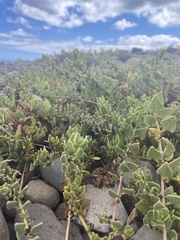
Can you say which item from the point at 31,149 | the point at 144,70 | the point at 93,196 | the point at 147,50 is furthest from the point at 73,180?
the point at 147,50

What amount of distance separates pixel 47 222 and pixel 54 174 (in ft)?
1.72

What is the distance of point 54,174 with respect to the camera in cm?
272

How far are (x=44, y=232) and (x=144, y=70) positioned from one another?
419 cm

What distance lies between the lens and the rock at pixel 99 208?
7.64 feet

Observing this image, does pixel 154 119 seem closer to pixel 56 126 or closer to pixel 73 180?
pixel 73 180

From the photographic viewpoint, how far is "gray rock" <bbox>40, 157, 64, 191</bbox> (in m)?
2.70

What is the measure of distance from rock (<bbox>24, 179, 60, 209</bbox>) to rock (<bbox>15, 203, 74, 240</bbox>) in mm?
79

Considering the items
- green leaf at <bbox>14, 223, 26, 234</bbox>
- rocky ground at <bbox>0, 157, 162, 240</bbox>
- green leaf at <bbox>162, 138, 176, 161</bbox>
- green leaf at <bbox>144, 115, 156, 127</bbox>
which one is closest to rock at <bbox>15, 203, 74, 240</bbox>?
rocky ground at <bbox>0, 157, 162, 240</bbox>

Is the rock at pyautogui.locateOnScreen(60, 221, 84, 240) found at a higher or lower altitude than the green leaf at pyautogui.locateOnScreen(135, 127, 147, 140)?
lower

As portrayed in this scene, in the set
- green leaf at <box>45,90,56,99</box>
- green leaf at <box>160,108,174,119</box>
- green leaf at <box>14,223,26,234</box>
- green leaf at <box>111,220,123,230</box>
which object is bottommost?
green leaf at <box>111,220,123,230</box>

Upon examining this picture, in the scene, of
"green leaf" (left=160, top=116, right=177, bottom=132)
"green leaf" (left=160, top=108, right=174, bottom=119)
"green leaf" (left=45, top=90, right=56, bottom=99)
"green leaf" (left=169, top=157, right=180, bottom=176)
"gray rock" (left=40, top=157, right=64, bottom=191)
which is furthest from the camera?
"green leaf" (left=45, top=90, right=56, bottom=99)

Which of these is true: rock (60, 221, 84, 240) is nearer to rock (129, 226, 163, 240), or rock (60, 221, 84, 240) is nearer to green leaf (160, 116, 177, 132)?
rock (129, 226, 163, 240)

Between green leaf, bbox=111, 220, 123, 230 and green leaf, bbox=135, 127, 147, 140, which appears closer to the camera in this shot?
green leaf, bbox=111, 220, 123, 230

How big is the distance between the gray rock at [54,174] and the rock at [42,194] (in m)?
0.07
